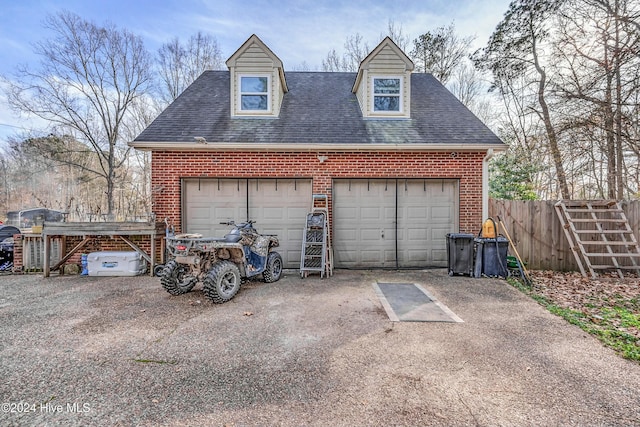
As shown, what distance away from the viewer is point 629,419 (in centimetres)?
212

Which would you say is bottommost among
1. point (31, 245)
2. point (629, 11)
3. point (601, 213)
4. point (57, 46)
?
point (31, 245)

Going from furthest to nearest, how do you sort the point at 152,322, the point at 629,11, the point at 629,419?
the point at 629,11, the point at 152,322, the point at 629,419

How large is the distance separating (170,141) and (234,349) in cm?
547

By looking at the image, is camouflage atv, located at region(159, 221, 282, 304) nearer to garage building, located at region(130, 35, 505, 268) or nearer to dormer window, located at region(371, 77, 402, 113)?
garage building, located at region(130, 35, 505, 268)

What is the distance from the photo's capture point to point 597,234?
684 centimetres

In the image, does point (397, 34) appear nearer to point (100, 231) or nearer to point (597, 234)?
point (597, 234)

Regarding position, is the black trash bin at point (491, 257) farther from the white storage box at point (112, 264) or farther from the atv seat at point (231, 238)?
the white storage box at point (112, 264)

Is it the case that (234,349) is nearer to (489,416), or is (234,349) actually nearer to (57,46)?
(489,416)

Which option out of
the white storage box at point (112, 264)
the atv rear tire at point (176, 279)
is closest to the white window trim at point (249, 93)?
the white storage box at point (112, 264)

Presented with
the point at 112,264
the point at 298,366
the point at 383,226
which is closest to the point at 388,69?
the point at 383,226

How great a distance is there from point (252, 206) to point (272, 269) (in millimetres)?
1946

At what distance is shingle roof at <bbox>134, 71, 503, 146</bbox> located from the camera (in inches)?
279

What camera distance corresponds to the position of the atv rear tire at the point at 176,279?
4.82 m

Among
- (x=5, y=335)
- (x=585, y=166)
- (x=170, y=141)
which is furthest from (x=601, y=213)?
(x=5, y=335)
